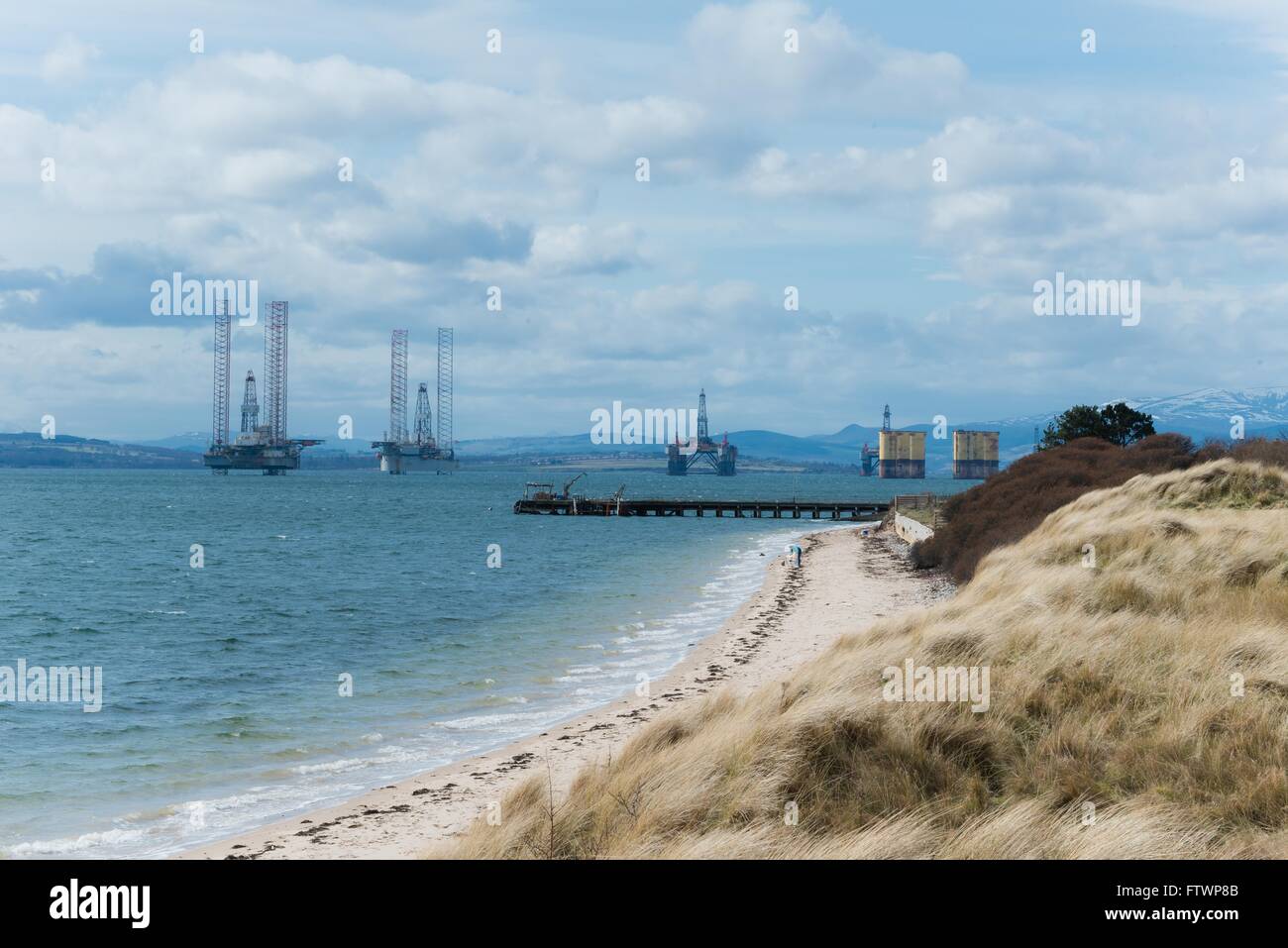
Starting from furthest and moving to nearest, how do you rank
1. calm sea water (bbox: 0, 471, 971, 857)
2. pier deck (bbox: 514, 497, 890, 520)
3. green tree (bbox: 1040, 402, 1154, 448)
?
1. pier deck (bbox: 514, 497, 890, 520)
2. green tree (bbox: 1040, 402, 1154, 448)
3. calm sea water (bbox: 0, 471, 971, 857)

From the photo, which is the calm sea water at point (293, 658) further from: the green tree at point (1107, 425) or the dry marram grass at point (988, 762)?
the green tree at point (1107, 425)

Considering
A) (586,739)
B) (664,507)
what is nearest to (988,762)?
(586,739)

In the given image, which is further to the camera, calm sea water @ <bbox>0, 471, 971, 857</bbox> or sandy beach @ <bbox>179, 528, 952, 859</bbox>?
calm sea water @ <bbox>0, 471, 971, 857</bbox>

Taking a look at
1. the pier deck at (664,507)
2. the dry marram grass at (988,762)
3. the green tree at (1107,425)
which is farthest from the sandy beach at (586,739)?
the pier deck at (664,507)

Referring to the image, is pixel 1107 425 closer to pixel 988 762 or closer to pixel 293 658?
pixel 293 658

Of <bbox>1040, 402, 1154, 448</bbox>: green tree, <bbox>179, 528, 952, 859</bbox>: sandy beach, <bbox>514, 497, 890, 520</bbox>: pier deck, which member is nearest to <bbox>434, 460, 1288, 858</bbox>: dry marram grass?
<bbox>179, 528, 952, 859</bbox>: sandy beach

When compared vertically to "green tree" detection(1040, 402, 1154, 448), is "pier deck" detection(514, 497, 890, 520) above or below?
below

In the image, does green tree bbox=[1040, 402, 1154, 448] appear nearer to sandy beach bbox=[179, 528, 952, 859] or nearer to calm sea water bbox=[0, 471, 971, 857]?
calm sea water bbox=[0, 471, 971, 857]

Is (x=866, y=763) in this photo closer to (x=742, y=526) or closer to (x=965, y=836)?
(x=965, y=836)

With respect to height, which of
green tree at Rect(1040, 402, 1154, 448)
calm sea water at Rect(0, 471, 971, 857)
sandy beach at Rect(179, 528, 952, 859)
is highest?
green tree at Rect(1040, 402, 1154, 448)
